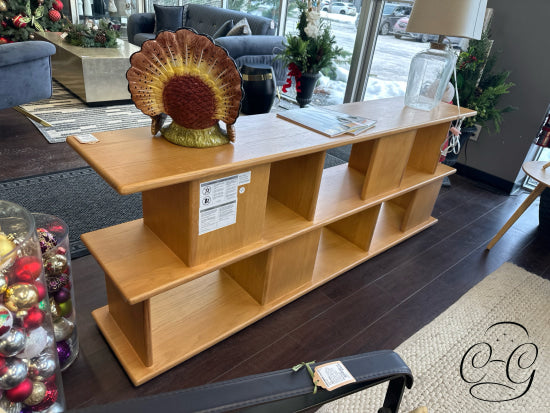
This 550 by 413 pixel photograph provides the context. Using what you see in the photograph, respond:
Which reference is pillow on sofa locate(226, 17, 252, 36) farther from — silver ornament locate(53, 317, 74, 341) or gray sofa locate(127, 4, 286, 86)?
silver ornament locate(53, 317, 74, 341)

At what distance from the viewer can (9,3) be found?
5012 mm

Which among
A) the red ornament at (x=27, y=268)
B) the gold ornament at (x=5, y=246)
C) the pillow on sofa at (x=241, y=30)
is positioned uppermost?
the pillow on sofa at (x=241, y=30)

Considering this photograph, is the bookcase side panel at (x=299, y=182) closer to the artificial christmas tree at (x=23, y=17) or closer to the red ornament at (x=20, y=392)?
the red ornament at (x=20, y=392)

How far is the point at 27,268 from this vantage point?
0.92 metres

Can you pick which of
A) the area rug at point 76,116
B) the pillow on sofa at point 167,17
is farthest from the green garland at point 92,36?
the pillow on sofa at point 167,17

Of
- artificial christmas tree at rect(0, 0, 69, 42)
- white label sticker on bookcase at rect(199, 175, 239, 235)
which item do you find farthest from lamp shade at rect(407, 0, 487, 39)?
artificial christmas tree at rect(0, 0, 69, 42)

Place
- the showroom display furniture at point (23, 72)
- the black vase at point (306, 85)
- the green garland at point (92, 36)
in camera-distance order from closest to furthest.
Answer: the showroom display furniture at point (23, 72)
the black vase at point (306, 85)
the green garland at point (92, 36)

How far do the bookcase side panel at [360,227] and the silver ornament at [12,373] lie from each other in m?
1.51

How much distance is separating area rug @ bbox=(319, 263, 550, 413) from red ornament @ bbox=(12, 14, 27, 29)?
19.4 feet

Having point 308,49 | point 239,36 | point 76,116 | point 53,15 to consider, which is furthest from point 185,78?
point 53,15

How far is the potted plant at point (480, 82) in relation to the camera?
8.82 feet

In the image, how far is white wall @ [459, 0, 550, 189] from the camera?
105 inches

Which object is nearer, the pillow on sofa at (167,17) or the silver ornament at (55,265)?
the silver ornament at (55,265)

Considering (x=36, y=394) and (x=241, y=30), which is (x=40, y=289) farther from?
(x=241, y=30)
